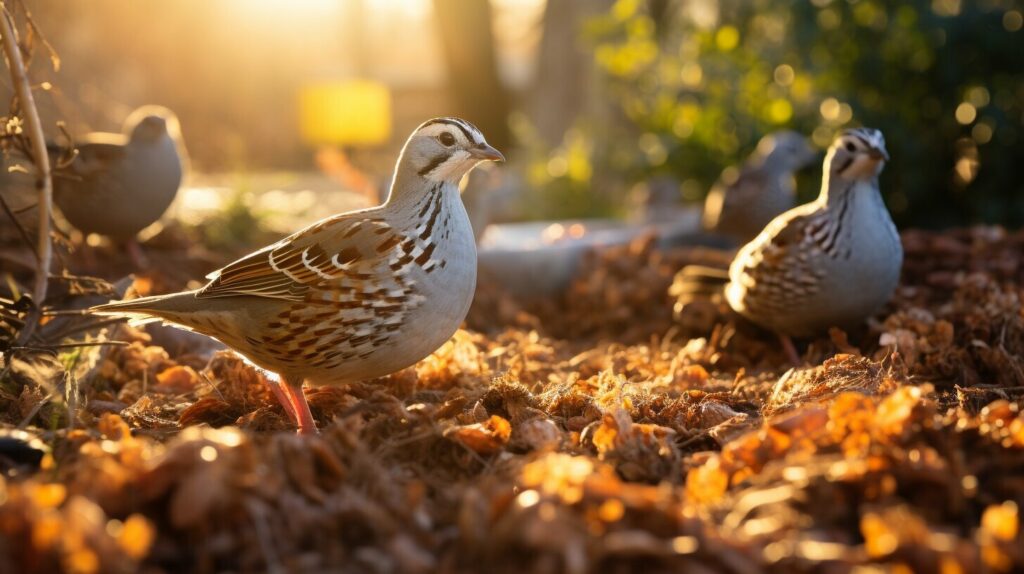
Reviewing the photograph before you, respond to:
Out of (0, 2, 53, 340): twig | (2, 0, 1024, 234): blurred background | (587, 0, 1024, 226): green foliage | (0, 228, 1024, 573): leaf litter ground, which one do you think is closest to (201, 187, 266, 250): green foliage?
(2, 0, 1024, 234): blurred background

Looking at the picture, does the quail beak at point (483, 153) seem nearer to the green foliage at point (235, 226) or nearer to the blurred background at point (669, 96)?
the blurred background at point (669, 96)

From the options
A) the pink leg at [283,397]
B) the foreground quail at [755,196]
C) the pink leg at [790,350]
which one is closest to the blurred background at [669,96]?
the foreground quail at [755,196]

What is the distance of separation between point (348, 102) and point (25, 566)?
1759cm

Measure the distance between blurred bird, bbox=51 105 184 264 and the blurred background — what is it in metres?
0.50

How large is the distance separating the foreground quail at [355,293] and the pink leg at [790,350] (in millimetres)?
2276

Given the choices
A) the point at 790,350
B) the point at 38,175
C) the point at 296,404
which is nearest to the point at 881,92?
the point at 790,350

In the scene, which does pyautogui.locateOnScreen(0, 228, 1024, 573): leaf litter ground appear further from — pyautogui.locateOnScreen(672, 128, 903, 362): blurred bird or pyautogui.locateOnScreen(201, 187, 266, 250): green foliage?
pyautogui.locateOnScreen(201, 187, 266, 250): green foliage

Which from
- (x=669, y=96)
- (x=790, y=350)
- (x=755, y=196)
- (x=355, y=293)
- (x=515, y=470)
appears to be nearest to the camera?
(x=515, y=470)

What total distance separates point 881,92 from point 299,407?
8.16 metres

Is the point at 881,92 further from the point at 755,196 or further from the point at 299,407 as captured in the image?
the point at 299,407

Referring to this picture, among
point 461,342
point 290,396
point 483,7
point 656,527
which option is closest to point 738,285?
point 461,342

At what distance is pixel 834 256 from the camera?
201 inches

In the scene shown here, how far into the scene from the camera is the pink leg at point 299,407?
371cm

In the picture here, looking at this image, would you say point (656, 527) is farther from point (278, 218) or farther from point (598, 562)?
point (278, 218)
